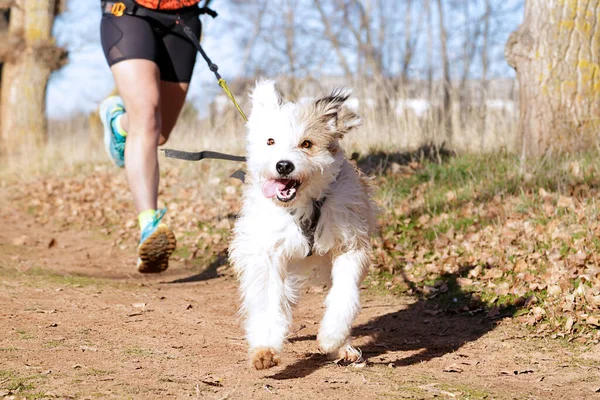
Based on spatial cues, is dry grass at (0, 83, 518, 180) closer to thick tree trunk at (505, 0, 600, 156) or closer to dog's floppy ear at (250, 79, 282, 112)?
thick tree trunk at (505, 0, 600, 156)

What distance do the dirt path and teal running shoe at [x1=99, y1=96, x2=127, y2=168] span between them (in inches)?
43.7

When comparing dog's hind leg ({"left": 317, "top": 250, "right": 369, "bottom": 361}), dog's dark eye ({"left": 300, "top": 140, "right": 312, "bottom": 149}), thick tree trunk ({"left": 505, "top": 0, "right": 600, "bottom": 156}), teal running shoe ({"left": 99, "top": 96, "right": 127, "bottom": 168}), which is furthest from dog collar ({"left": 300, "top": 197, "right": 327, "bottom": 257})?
thick tree trunk ({"left": 505, "top": 0, "right": 600, "bottom": 156})

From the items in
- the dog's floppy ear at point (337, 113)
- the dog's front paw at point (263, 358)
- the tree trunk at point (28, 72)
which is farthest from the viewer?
the tree trunk at point (28, 72)

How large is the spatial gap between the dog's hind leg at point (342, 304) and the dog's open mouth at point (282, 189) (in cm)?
45

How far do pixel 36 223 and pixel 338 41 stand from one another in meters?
18.3

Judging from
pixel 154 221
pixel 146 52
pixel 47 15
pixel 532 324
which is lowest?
pixel 532 324

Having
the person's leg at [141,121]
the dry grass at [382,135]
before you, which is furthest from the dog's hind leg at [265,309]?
the dry grass at [382,135]

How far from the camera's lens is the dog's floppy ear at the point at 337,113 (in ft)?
12.1

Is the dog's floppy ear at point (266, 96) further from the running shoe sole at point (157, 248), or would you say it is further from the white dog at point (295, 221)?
the running shoe sole at point (157, 248)

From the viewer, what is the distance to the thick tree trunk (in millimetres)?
7152

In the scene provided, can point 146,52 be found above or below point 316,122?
above

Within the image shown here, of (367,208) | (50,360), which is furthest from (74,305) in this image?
(367,208)

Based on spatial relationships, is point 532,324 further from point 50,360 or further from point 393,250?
point 50,360

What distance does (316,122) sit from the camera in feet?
11.9
